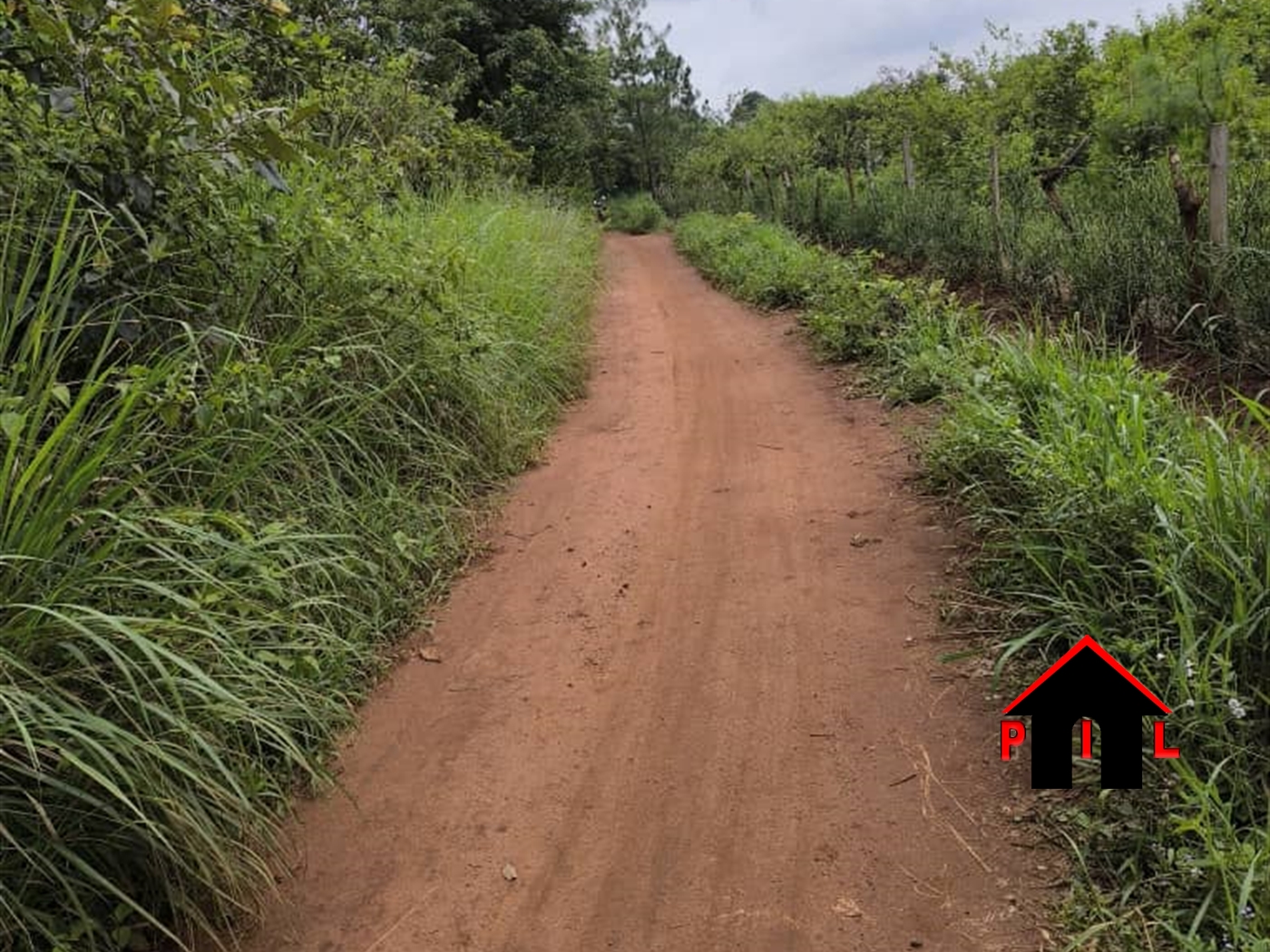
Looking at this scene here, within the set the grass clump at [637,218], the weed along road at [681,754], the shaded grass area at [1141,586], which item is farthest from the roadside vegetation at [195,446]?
the grass clump at [637,218]

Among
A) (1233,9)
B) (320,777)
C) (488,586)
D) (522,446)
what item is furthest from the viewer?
(1233,9)

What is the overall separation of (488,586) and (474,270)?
2.33 m

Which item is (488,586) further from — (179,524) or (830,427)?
(830,427)

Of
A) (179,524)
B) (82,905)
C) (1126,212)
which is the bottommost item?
(82,905)

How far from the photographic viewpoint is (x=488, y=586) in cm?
334

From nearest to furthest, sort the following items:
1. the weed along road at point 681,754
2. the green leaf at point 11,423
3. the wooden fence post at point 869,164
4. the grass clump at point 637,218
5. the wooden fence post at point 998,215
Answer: the green leaf at point 11,423 → the weed along road at point 681,754 → the wooden fence post at point 998,215 → the wooden fence post at point 869,164 → the grass clump at point 637,218

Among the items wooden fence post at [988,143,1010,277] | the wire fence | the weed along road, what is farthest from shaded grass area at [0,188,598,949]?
wooden fence post at [988,143,1010,277]

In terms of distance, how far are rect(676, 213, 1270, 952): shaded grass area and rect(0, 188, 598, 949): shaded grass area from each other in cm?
179

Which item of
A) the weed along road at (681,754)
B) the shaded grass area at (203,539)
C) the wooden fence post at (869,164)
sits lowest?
the weed along road at (681,754)

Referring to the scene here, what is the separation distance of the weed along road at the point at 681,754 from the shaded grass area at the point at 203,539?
0.74ft

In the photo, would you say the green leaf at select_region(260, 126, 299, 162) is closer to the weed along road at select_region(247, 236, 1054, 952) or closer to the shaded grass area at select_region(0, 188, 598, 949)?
the shaded grass area at select_region(0, 188, 598, 949)

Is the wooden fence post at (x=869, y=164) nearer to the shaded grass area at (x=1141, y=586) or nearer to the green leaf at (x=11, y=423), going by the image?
the shaded grass area at (x=1141, y=586)

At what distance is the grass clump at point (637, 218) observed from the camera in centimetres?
2472

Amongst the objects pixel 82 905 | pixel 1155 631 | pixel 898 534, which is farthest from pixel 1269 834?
pixel 82 905
